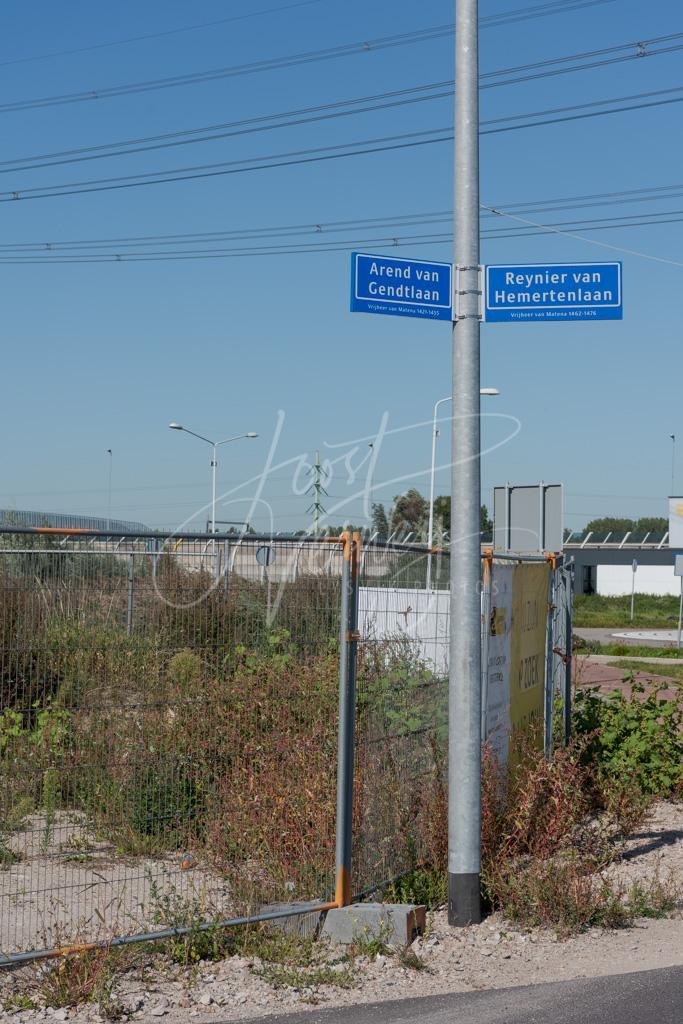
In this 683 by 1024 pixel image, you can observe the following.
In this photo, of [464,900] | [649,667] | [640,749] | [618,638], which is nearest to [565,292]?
[464,900]

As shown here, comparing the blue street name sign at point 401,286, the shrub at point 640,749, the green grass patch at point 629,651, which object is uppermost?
the blue street name sign at point 401,286

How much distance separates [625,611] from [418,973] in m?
60.6

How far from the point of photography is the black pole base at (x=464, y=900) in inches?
257

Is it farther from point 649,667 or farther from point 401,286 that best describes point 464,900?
point 649,667

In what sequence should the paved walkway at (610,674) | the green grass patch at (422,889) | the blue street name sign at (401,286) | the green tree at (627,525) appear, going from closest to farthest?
the green grass patch at (422,889)
the blue street name sign at (401,286)
the paved walkway at (610,674)
the green tree at (627,525)

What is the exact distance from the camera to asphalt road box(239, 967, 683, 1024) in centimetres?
516

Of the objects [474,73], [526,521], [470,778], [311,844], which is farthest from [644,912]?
[526,521]

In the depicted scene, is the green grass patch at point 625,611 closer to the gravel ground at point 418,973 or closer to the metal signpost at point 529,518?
the metal signpost at point 529,518

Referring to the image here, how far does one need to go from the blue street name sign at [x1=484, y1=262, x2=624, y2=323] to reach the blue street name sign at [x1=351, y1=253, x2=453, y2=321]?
0.45 metres

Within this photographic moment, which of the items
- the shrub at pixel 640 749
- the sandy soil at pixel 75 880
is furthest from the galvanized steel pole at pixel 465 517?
the shrub at pixel 640 749

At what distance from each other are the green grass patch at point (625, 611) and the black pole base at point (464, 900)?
47594 millimetres

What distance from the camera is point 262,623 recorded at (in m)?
6.11

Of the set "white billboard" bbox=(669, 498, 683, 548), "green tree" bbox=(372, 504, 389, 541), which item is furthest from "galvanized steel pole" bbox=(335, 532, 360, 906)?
"white billboard" bbox=(669, 498, 683, 548)

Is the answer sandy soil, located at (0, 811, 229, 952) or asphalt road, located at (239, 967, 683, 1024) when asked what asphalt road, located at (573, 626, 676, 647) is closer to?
asphalt road, located at (239, 967, 683, 1024)
